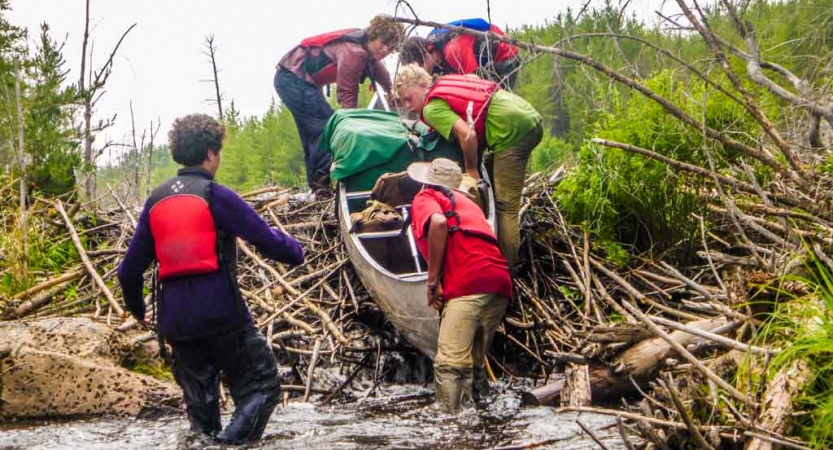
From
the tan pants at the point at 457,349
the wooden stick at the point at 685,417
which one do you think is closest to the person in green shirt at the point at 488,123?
the tan pants at the point at 457,349

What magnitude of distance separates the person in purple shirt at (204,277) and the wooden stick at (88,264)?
2950 millimetres

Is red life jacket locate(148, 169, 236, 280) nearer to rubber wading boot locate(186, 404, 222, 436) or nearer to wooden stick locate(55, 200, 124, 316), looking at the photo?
Answer: rubber wading boot locate(186, 404, 222, 436)

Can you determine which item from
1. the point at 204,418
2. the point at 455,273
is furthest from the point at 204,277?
the point at 455,273

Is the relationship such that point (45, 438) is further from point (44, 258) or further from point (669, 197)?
point (669, 197)

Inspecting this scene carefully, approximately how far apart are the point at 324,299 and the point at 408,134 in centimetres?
157

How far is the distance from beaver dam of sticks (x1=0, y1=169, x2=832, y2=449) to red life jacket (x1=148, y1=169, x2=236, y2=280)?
2091 mm

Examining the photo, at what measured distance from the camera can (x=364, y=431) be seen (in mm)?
5848

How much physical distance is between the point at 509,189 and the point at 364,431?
2446mm

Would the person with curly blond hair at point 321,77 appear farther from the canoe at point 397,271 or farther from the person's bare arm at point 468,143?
the person's bare arm at point 468,143

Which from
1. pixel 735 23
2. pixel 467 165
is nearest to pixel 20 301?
pixel 467 165

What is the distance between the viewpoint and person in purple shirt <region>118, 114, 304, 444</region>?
15.1 ft

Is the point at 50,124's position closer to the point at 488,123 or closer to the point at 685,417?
the point at 488,123

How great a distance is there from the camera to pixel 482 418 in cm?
600

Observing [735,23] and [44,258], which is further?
[44,258]
